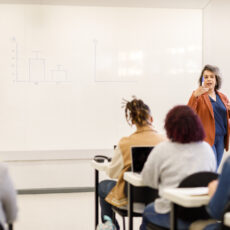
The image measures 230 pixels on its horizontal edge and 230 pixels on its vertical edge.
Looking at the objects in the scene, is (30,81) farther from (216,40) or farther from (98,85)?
(216,40)

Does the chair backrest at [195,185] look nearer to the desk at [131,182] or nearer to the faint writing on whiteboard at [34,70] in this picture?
the desk at [131,182]

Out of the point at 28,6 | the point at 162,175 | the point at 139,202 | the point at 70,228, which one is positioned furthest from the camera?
the point at 28,6

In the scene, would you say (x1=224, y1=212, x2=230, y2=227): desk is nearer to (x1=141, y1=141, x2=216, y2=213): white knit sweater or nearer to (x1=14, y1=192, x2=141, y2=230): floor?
(x1=141, y1=141, x2=216, y2=213): white knit sweater

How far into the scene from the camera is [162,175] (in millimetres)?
2135

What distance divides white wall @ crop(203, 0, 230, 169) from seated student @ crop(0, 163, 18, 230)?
12.1 feet

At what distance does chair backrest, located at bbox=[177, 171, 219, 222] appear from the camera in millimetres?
1966

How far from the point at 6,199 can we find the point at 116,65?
330 cm

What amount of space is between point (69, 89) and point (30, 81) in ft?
1.53

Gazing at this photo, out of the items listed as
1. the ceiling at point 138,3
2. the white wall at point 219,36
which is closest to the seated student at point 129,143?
the ceiling at point 138,3

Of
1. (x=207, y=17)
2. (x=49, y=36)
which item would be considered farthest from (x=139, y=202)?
(x=207, y=17)

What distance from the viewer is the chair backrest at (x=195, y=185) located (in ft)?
6.45

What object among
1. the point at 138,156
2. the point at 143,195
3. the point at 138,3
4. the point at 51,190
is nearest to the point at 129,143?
the point at 138,156

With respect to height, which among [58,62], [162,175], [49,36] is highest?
[49,36]

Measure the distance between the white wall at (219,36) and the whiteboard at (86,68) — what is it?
134 millimetres
